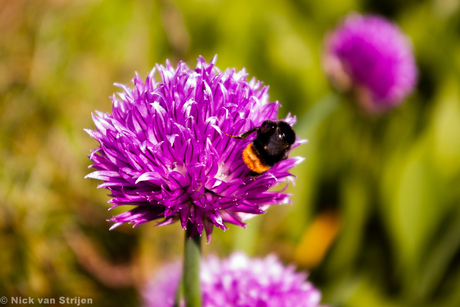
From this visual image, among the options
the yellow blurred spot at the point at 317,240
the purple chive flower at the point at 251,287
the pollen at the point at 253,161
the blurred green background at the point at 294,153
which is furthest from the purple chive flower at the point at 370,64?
the pollen at the point at 253,161

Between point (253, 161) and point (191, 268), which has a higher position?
point (253, 161)

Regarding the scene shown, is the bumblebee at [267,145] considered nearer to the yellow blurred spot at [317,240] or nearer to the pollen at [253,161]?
the pollen at [253,161]

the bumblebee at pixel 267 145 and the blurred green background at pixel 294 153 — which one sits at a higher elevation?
the blurred green background at pixel 294 153

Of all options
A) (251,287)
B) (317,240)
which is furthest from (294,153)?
(251,287)

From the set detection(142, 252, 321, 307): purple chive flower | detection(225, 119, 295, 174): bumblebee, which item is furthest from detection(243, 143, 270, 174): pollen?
detection(142, 252, 321, 307): purple chive flower

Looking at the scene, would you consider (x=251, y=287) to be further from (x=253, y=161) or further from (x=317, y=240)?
(x=317, y=240)

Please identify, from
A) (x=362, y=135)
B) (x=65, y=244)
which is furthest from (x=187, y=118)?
(x=362, y=135)
